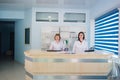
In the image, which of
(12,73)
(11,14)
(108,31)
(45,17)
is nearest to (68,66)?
(108,31)

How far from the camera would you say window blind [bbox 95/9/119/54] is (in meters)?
6.03

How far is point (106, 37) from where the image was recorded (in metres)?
6.97

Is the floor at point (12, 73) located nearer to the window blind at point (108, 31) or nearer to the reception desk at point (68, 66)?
the reception desk at point (68, 66)

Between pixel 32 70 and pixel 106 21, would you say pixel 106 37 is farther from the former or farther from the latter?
pixel 32 70

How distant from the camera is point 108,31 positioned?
6738mm

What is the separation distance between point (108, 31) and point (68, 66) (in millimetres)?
2597

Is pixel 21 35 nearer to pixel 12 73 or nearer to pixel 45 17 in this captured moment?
pixel 45 17

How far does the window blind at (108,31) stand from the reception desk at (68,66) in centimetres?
142

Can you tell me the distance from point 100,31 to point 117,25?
1907 mm

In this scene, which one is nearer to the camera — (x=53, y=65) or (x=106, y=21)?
(x=53, y=65)

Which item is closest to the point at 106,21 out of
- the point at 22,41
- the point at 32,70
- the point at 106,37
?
the point at 106,37

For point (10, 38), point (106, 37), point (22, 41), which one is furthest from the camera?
point (10, 38)

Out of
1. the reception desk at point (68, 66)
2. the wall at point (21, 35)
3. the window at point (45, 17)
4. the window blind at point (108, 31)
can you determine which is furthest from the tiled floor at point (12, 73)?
the window blind at point (108, 31)

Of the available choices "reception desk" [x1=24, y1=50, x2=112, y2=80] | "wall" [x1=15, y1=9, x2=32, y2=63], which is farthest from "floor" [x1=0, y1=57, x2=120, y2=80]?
"wall" [x1=15, y1=9, x2=32, y2=63]
